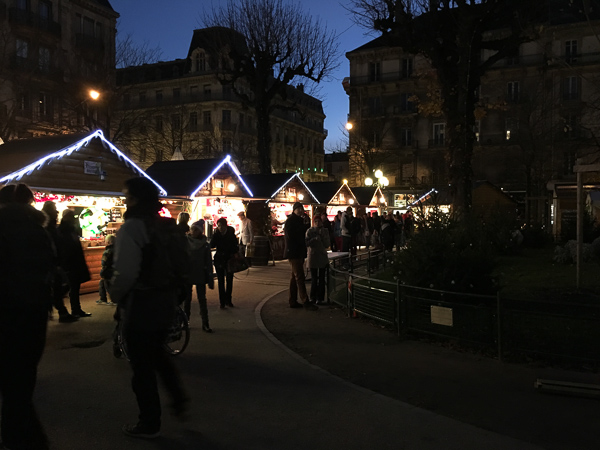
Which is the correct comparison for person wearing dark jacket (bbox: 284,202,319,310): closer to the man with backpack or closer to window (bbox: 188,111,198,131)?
the man with backpack

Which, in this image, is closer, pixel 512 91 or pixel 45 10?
pixel 45 10

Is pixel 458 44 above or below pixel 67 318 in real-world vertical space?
above

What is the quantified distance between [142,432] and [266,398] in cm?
143

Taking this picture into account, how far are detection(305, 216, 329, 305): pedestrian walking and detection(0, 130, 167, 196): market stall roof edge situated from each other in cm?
355

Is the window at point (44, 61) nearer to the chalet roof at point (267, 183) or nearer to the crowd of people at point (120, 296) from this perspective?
the chalet roof at point (267, 183)

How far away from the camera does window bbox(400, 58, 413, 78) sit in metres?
54.2

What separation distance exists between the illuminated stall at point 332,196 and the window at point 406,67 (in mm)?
Answer: 30988

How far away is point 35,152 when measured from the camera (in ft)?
39.2

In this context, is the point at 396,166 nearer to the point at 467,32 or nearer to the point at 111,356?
the point at 467,32

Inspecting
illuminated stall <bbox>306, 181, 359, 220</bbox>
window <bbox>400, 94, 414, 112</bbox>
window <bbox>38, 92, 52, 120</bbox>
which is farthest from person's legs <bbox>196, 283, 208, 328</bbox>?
window <bbox>400, 94, 414, 112</bbox>

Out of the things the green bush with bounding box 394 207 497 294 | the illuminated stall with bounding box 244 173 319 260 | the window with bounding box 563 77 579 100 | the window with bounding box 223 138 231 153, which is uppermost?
the window with bounding box 563 77 579 100

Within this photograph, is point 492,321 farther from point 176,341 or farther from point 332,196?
point 332,196

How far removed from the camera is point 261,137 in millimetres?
23266

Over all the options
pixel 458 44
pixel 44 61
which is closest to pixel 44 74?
pixel 44 61
